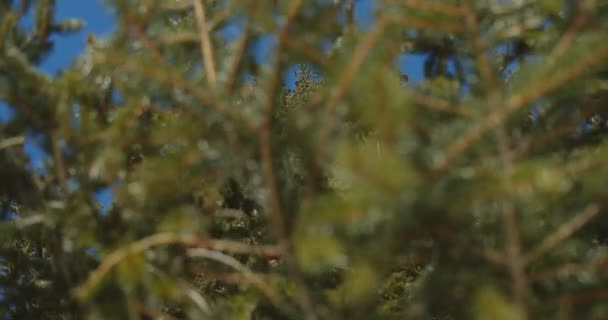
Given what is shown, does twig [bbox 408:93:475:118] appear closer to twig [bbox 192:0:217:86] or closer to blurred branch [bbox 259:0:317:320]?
blurred branch [bbox 259:0:317:320]

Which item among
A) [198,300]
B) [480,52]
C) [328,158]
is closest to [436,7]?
[480,52]

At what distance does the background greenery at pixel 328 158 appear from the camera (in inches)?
70.6

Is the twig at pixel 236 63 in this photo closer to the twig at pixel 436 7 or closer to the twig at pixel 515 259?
the twig at pixel 436 7

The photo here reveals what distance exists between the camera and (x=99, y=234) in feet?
8.98

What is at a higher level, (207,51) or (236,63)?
(207,51)

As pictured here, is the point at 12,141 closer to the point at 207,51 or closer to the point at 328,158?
the point at 207,51

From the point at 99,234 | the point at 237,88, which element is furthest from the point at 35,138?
the point at 237,88

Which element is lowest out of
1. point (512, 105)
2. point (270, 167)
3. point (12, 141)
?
point (270, 167)

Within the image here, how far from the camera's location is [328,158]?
205cm

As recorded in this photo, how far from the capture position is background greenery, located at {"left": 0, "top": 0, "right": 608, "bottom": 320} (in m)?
1.79

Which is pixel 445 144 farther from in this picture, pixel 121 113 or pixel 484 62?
pixel 121 113

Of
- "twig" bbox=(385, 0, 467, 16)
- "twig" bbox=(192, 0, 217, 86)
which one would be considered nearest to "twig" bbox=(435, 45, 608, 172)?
"twig" bbox=(385, 0, 467, 16)

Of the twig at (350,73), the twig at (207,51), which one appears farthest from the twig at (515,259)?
the twig at (207,51)

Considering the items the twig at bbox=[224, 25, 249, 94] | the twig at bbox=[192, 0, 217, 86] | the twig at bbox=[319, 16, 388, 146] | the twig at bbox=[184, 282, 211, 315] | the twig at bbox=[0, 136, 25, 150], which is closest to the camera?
the twig at bbox=[319, 16, 388, 146]
